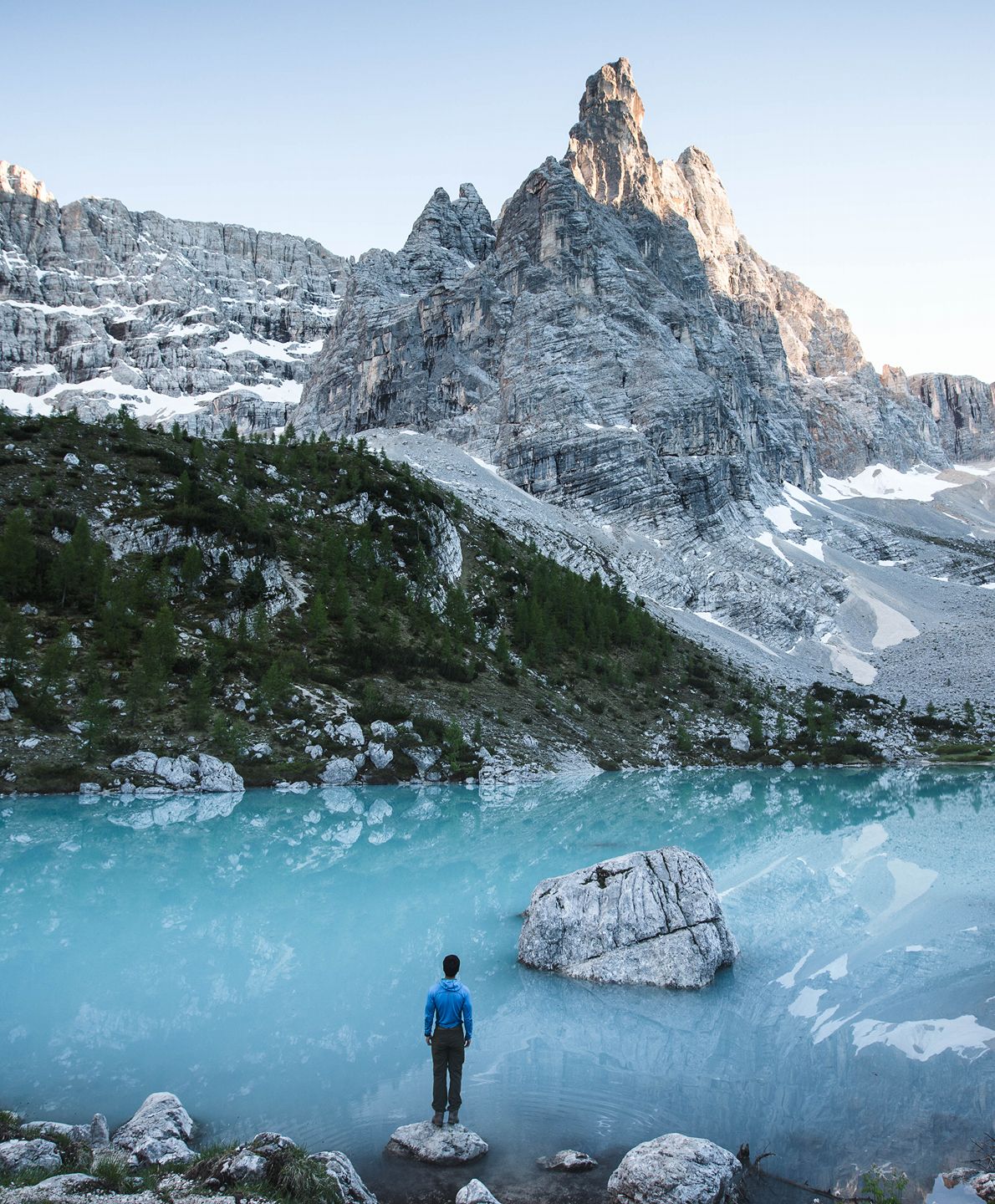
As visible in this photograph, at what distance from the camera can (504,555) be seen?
95562mm

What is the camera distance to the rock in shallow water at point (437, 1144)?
10133mm

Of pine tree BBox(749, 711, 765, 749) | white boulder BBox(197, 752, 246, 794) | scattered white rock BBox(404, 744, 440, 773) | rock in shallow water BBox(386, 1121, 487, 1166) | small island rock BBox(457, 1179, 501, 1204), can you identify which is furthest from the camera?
pine tree BBox(749, 711, 765, 749)

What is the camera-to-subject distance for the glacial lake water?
11289 millimetres

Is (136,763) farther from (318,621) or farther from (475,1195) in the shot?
(475,1195)

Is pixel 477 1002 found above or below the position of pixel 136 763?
above

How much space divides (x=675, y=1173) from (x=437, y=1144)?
3.15 m

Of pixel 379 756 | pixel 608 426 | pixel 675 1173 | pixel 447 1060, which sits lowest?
pixel 379 756

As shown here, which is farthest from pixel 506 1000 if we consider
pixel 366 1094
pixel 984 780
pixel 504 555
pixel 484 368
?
pixel 484 368

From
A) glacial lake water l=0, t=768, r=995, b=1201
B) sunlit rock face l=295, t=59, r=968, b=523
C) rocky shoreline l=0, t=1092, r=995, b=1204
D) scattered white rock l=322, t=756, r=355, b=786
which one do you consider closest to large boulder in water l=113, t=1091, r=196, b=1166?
rocky shoreline l=0, t=1092, r=995, b=1204

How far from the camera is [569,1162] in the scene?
1000cm

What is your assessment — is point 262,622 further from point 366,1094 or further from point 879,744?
point 879,744

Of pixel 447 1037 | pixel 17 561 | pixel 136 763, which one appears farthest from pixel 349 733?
pixel 447 1037

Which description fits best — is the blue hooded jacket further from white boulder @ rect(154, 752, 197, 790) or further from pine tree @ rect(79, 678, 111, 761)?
pine tree @ rect(79, 678, 111, 761)

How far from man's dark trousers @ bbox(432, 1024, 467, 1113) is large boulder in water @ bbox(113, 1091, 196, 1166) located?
10.8 ft
